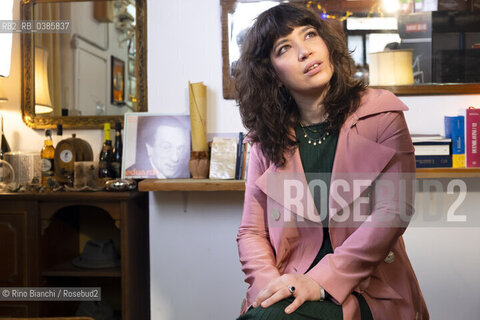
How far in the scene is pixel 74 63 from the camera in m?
2.67

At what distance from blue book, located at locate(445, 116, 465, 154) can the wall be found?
14 cm

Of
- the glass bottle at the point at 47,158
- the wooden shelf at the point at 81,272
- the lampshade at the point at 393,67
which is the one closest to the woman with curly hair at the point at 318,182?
the lampshade at the point at 393,67

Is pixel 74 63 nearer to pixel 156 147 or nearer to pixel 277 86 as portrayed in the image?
pixel 156 147

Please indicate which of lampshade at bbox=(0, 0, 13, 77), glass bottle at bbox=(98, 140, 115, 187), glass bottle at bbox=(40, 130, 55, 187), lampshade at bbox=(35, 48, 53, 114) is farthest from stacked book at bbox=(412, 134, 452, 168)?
lampshade at bbox=(35, 48, 53, 114)

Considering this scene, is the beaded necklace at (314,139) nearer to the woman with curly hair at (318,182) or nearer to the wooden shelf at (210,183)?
the woman with curly hair at (318,182)

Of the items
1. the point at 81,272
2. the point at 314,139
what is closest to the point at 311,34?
the point at 314,139

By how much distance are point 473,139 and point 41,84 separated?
2.24 m

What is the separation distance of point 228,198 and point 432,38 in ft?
4.07

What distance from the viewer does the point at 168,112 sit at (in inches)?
92.6

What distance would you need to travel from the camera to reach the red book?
6.74ft

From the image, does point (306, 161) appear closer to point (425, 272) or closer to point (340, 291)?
point (340, 291)

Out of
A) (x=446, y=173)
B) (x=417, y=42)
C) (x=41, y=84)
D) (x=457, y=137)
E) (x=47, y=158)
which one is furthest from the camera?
(x=41, y=84)

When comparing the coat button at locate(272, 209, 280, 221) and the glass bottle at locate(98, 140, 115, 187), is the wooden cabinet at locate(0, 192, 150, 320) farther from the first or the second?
the coat button at locate(272, 209, 280, 221)

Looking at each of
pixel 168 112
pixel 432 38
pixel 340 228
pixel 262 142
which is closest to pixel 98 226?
pixel 168 112
